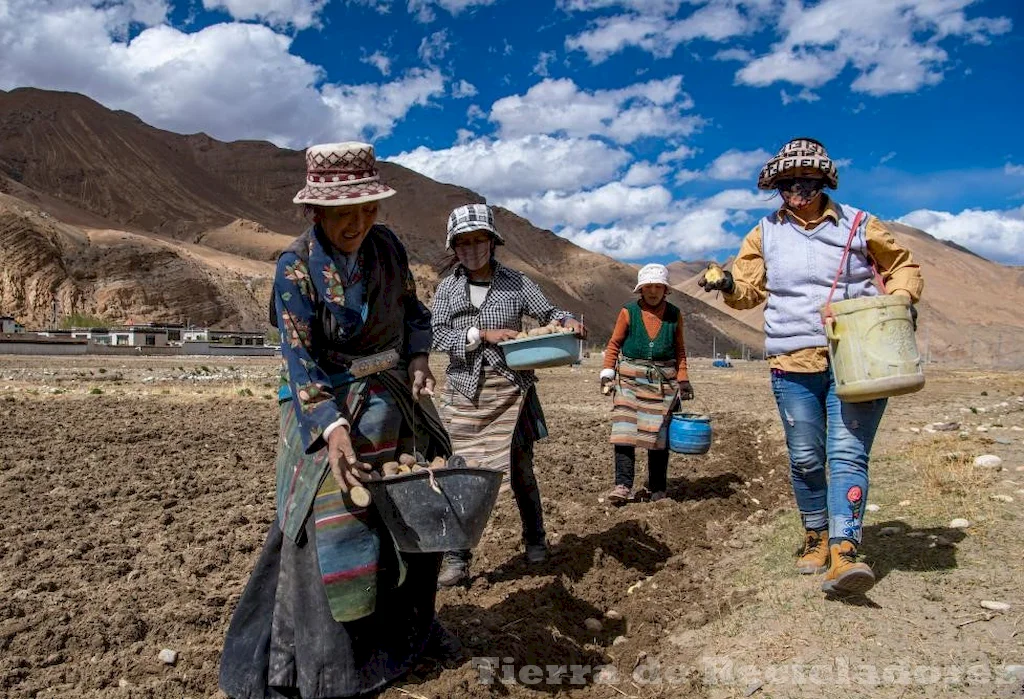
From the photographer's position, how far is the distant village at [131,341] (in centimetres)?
3309

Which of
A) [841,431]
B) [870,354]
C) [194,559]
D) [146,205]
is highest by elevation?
[146,205]

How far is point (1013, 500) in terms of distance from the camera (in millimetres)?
5148

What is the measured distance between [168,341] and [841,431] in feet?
138

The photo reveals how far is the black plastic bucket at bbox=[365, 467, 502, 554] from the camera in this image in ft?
9.06

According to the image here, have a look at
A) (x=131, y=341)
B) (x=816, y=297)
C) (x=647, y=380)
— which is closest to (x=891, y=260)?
(x=816, y=297)

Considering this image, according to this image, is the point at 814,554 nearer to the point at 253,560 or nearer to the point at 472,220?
the point at 472,220

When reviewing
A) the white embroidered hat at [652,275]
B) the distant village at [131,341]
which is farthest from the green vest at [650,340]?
the distant village at [131,341]

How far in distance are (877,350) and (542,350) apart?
1575mm

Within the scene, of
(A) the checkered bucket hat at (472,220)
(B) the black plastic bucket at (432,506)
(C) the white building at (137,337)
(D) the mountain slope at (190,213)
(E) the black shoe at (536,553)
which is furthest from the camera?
(D) the mountain slope at (190,213)

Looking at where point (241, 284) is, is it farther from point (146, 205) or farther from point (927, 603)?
point (927, 603)

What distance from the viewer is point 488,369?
4.69 metres

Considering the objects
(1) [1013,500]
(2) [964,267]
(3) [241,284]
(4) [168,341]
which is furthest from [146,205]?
(2) [964,267]

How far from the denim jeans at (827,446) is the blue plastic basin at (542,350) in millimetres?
1041

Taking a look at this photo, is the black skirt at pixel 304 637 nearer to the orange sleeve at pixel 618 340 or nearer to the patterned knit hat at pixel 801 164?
the patterned knit hat at pixel 801 164
